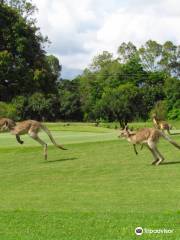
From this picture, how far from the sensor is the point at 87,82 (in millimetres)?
102750

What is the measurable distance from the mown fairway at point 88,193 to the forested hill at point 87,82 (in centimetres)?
1778

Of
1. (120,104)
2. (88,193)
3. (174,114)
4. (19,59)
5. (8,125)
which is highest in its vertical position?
(19,59)

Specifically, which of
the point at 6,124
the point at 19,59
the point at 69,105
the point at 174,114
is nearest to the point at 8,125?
the point at 6,124

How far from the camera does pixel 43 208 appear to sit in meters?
12.1

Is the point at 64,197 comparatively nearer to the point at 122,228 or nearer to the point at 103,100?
the point at 122,228

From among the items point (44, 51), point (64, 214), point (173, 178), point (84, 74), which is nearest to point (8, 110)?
point (44, 51)

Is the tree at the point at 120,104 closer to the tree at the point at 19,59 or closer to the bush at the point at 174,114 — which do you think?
the bush at the point at 174,114

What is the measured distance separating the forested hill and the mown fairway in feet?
58.3

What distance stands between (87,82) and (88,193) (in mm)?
89405

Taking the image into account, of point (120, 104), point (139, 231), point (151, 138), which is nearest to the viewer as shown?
point (139, 231)

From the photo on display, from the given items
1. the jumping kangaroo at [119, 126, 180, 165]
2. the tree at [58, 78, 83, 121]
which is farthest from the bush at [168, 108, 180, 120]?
the jumping kangaroo at [119, 126, 180, 165]

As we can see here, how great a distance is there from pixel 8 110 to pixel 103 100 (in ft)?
124

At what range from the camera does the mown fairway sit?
955 centimetres

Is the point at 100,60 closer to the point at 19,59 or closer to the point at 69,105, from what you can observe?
the point at 69,105
